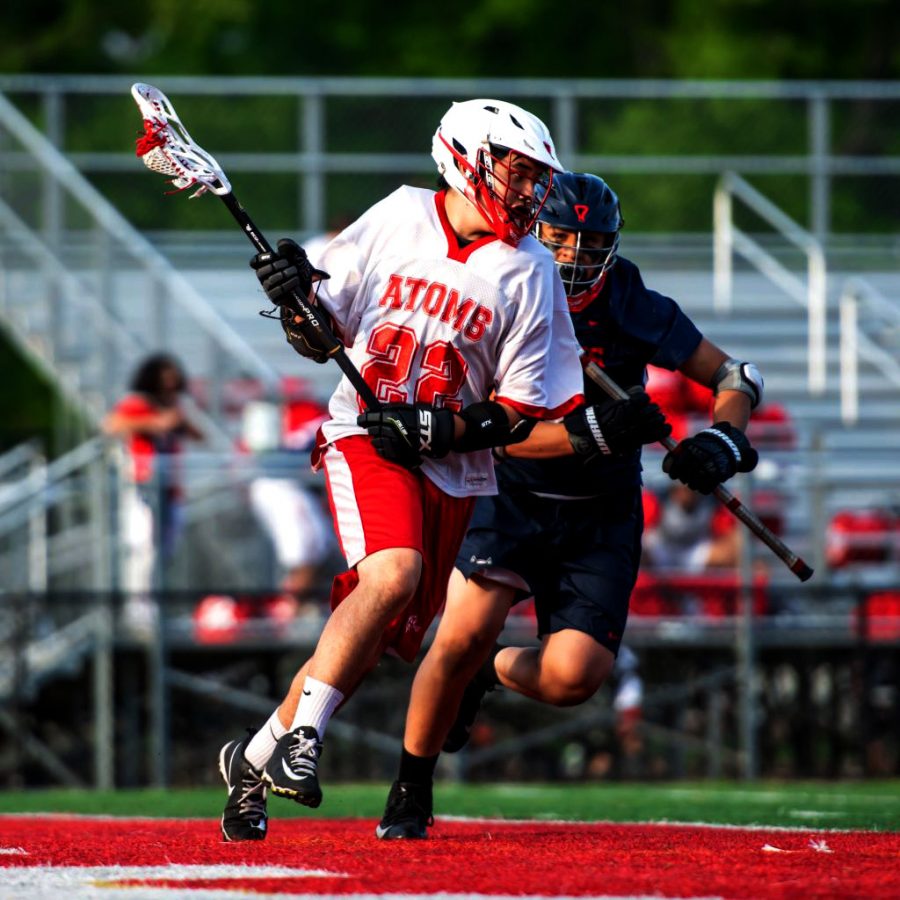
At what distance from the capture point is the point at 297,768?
220 inches

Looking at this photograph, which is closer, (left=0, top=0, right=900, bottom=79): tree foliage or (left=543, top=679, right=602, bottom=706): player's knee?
(left=543, top=679, right=602, bottom=706): player's knee

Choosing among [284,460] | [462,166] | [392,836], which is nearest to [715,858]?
[392,836]

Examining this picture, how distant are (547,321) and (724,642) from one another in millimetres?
6804

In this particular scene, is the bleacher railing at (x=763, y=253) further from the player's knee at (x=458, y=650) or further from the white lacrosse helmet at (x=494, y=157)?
the white lacrosse helmet at (x=494, y=157)

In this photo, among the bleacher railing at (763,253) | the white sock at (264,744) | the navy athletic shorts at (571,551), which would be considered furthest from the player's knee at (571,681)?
the bleacher railing at (763,253)

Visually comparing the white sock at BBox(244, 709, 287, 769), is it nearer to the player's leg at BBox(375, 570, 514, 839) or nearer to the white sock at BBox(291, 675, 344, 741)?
the white sock at BBox(291, 675, 344, 741)

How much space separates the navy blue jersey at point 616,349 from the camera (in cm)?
700

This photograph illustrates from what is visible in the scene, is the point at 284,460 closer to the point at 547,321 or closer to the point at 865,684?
the point at 865,684

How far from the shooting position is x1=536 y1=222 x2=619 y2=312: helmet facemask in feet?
22.2

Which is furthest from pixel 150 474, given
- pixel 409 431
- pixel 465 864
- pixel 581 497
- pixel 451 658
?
pixel 465 864

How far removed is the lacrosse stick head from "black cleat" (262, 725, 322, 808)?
1689mm

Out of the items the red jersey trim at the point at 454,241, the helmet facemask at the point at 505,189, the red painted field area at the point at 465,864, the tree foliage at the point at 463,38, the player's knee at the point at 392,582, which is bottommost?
the red painted field area at the point at 465,864

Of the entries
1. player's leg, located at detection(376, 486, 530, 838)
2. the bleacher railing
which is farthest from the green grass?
the bleacher railing

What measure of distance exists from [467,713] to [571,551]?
67cm
